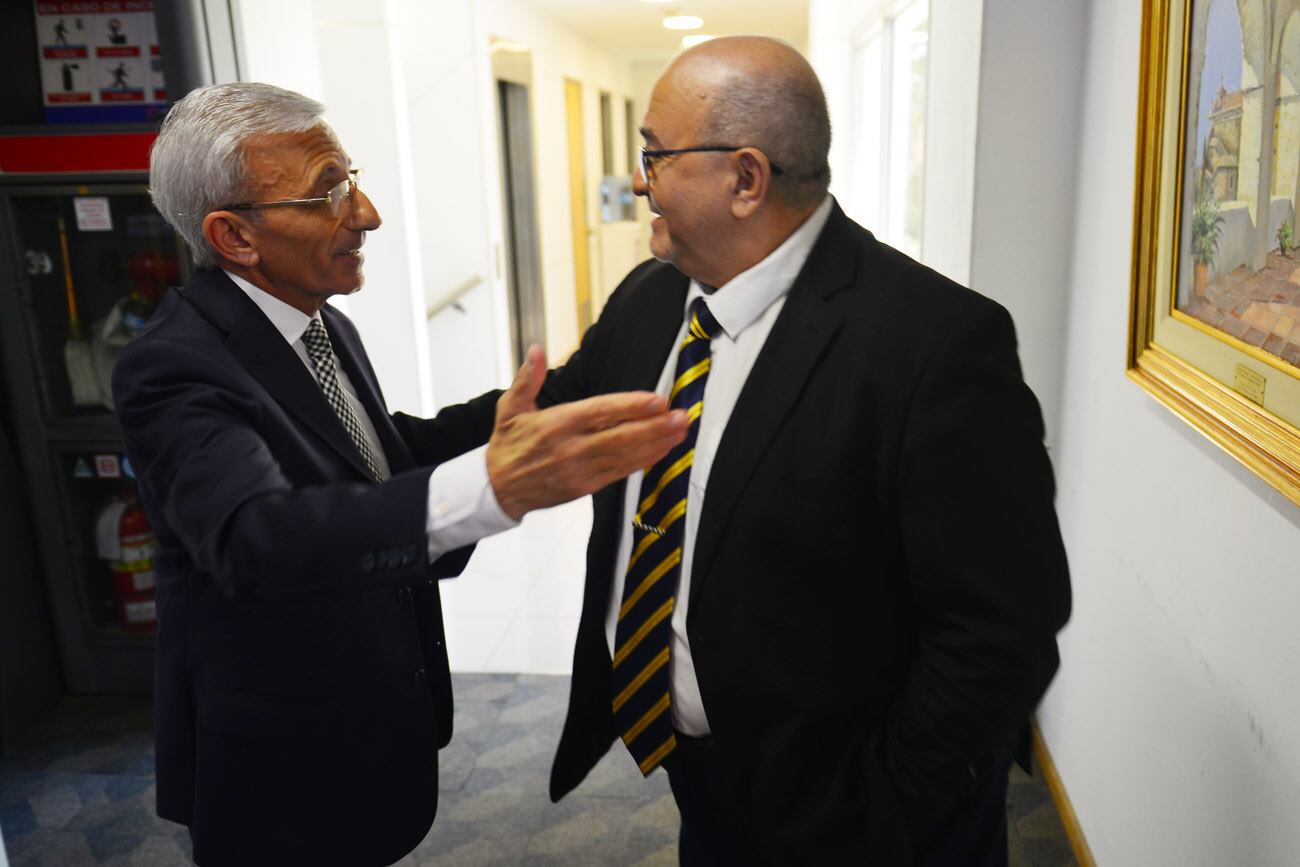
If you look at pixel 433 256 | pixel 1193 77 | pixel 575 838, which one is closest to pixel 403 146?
pixel 433 256

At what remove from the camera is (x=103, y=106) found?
292cm

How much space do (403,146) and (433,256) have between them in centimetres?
182

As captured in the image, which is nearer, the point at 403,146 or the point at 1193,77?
the point at 1193,77

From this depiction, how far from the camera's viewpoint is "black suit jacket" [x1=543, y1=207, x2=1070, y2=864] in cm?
116

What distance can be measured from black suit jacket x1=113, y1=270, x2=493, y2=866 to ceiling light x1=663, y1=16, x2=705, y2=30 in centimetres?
760

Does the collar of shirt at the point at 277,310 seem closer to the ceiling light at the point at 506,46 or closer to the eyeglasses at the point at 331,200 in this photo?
the eyeglasses at the point at 331,200

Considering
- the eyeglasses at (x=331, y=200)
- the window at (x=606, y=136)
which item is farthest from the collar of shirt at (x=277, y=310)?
the window at (x=606, y=136)

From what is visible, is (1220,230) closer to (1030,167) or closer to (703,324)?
(703,324)

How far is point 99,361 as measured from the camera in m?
3.08

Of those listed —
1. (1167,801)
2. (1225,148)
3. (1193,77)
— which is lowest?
(1167,801)

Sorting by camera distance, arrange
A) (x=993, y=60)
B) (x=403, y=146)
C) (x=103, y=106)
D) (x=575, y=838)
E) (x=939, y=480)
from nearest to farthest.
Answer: (x=939, y=480) < (x=993, y=60) < (x=575, y=838) < (x=103, y=106) < (x=403, y=146)

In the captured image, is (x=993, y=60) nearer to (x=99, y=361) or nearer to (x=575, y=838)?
(x=575, y=838)

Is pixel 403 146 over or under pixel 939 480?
over

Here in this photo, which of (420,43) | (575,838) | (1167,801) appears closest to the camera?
(1167,801)
